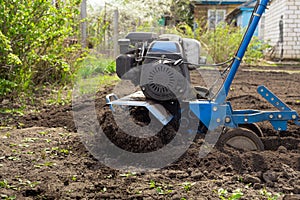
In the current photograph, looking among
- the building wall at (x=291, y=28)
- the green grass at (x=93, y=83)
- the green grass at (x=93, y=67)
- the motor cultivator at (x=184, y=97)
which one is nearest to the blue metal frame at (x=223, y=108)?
the motor cultivator at (x=184, y=97)

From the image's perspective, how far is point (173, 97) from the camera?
4.34m

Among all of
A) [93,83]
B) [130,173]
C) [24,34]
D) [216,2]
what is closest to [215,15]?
[216,2]

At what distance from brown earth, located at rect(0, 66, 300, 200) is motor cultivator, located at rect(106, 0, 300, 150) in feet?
0.68

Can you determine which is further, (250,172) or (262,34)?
(262,34)

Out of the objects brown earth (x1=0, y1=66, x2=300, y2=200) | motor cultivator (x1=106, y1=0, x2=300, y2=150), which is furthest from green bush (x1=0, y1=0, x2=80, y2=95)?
motor cultivator (x1=106, y1=0, x2=300, y2=150)

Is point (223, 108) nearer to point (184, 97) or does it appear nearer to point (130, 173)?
point (184, 97)

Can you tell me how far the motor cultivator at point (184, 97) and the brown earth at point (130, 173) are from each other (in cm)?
21

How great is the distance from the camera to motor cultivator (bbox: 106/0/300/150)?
4211 millimetres

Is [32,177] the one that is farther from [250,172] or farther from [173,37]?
[173,37]

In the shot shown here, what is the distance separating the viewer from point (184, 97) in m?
4.37

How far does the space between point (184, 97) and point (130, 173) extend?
1.02 metres

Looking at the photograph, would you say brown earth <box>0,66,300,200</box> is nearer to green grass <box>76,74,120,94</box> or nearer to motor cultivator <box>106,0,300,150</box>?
motor cultivator <box>106,0,300,150</box>

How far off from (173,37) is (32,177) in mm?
2208

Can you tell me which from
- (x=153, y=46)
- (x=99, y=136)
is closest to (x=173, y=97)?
(x=153, y=46)
